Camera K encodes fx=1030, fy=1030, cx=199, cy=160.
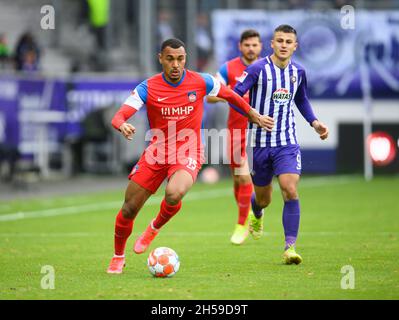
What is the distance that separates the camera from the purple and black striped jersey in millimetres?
11398

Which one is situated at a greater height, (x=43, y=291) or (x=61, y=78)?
(x=61, y=78)

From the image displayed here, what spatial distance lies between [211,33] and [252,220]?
17.1 meters

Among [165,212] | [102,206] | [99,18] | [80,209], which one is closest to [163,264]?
[165,212]

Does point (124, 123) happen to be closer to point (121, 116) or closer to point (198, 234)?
point (121, 116)

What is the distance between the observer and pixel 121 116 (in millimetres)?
10227

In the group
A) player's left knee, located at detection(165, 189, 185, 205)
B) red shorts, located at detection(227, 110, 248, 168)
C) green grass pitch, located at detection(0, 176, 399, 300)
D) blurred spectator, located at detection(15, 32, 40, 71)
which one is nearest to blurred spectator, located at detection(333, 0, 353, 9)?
green grass pitch, located at detection(0, 176, 399, 300)

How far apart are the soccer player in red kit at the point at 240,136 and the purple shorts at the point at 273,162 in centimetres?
190

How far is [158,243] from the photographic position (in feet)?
45.1

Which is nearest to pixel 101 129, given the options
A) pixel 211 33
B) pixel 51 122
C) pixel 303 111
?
pixel 51 122

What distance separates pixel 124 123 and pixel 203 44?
19.9 metres

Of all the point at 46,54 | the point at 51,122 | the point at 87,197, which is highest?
the point at 46,54

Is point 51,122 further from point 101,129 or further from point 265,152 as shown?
point 265,152
